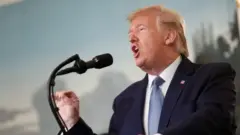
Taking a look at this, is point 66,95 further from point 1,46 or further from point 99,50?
point 1,46

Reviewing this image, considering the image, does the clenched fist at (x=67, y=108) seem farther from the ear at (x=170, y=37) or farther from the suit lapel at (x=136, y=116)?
the ear at (x=170, y=37)

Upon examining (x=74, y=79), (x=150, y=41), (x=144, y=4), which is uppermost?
(x=144, y=4)

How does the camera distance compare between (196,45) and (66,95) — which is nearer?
(66,95)

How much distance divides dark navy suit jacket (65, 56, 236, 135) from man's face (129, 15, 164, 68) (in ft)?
0.33

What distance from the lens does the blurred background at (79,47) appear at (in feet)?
5.69

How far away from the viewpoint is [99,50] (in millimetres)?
1969

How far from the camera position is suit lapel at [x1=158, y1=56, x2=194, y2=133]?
4.66 ft

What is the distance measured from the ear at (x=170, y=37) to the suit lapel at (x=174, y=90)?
0.11 metres

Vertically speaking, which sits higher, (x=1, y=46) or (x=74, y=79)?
(x=1, y=46)

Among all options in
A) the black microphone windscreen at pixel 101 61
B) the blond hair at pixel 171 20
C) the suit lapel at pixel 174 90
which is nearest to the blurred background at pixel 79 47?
the blond hair at pixel 171 20

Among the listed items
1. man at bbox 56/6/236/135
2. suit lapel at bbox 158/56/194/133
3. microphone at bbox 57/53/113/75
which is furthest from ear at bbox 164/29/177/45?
microphone at bbox 57/53/113/75

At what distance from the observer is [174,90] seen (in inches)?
57.1

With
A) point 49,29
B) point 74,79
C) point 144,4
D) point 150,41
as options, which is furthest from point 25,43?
point 150,41

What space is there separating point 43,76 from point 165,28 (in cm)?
76
